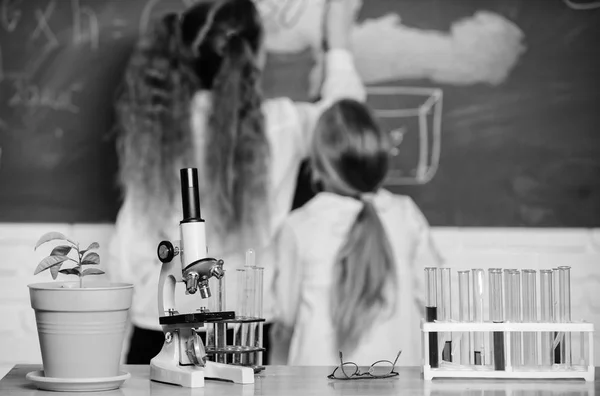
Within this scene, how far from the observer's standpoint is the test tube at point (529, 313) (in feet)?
6.88

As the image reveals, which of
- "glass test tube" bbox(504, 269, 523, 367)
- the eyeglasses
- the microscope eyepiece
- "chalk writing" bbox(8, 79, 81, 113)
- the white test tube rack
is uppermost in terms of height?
"chalk writing" bbox(8, 79, 81, 113)

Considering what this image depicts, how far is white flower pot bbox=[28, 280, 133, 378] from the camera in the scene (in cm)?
187

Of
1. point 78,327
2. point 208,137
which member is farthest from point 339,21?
point 78,327

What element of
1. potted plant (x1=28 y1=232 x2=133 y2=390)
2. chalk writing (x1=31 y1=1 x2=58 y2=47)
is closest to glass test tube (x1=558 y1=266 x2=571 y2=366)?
potted plant (x1=28 y1=232 x2=133 y2=390)

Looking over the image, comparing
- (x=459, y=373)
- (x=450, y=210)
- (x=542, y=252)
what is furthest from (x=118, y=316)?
(x=542, y=252)

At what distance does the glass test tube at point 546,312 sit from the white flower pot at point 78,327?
104cm

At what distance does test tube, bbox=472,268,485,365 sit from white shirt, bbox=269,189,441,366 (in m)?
1.21

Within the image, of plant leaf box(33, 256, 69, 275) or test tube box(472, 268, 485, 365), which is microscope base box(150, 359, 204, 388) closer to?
plant leaf box(33, 256, 69, 275)

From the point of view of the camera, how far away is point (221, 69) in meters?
3.34

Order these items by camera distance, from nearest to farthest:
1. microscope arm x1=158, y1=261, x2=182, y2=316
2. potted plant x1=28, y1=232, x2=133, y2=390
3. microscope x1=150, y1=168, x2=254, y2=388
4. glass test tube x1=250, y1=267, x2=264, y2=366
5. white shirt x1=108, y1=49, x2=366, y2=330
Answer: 1. potted plant x1=28, y1=232, x2=133, y2=390
2. microscope x1=150, y1=168, x2=254, y2=388
3. microscope arm x1=158, y1=261, x2=182, y2=316
4. glass test tube x1=250, y1=267, x2=264, y2=366
5. white shirt x1=108, y1=49, x2=366, y2=330

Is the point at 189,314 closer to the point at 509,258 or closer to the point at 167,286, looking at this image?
the point at 167,286

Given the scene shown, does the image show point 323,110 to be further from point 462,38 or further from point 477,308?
point 477,308

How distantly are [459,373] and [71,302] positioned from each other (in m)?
0.96

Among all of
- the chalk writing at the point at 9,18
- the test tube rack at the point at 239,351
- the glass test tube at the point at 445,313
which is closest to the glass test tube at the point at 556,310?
the glass test tube at the point at 445,313
